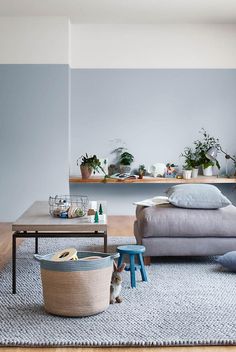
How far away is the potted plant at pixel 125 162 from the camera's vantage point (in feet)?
25.8

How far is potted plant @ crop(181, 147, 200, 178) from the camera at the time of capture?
784cm

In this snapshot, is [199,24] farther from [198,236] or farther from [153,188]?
[198,236]

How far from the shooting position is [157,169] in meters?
7.82

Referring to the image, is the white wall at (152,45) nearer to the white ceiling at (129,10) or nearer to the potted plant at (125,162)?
the white ceiling at (129,10)

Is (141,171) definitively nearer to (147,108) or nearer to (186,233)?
(147,108)

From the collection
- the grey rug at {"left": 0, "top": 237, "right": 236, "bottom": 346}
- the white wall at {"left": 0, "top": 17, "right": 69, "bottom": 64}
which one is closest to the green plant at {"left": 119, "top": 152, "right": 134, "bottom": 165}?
the white wall at {"left": 0, "top": 17, "right": 69, "bottom": 64}

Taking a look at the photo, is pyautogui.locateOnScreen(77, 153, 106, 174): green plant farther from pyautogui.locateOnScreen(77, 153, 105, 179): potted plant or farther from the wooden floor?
the wooden floor

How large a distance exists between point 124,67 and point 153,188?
5.43ft

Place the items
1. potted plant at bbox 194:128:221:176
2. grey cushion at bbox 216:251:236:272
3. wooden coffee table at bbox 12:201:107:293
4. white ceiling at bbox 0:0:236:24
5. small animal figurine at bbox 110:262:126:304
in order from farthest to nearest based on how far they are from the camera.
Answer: potted plant at bbox 194:128:221:176
white ceiling at bbox 0:0:236:24
grey cushion at bbox 216:251:236:272
wooden coffee table at bbox 12:201:107:293
small animal figurine at bbox 110:262:126:304

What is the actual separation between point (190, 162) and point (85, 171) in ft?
4.54

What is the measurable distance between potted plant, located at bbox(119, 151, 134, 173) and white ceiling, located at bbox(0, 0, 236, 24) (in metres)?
1.72

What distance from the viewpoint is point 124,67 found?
7.98 meters

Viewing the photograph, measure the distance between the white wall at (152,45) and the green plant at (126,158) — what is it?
45.7 inches

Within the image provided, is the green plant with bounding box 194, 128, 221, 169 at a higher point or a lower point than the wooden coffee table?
higher
